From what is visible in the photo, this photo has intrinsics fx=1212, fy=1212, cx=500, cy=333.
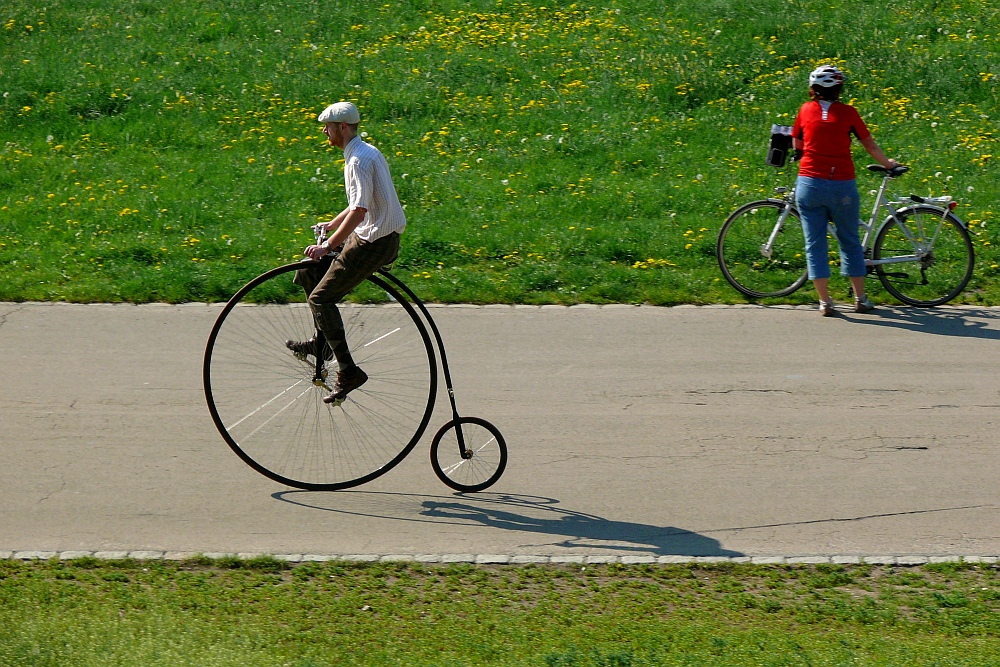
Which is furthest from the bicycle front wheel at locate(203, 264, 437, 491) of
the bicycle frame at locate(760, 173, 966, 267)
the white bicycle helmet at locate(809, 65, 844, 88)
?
the bicycle frame at locate(760, 173, 966, 267)

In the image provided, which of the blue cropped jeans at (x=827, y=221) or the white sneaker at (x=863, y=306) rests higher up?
the blue cropped jeans at (x=827, y=221)

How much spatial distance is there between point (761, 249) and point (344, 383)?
5.18m

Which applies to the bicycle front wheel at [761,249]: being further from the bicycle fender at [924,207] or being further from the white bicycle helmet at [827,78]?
the white bicycle helmet at [827,78]

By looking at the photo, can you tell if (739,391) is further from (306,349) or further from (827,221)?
(306,349)

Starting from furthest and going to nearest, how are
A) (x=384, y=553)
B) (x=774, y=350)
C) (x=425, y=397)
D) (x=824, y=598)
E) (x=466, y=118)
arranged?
(x=466, y=118)
(x=774, y=350)
(x=425, y=397)
(x=384, y=553)
(x=824, y=598)

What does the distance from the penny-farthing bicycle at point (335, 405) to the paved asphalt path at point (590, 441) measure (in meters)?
0.16

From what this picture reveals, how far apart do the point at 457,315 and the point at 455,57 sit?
26.4ft

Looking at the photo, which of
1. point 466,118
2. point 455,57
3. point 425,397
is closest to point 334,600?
point 425,397

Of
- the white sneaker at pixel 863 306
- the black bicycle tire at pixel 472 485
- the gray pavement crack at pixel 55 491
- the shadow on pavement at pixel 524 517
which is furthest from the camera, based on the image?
the white sneaker at pixel 863 306

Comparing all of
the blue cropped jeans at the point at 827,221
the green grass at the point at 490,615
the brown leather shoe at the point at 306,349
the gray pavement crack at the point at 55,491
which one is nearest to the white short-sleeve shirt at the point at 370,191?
the brown leather shoe at the point at 306,349

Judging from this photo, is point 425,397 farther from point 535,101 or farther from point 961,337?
point 535,101

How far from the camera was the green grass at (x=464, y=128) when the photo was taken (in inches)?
434

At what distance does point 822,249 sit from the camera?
10078 mm

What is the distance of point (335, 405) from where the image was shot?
23.7ft
